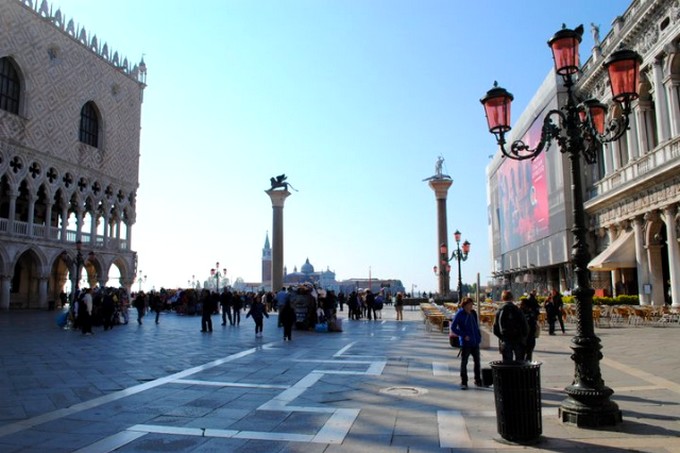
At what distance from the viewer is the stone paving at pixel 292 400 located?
497cm

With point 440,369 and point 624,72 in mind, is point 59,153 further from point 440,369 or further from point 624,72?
point 624,72

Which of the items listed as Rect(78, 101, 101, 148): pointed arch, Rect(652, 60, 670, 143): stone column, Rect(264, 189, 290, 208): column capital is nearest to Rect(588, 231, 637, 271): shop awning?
Rect(652, 60, 670, 143): stone column

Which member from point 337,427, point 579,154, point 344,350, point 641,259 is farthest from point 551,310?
point 337,427

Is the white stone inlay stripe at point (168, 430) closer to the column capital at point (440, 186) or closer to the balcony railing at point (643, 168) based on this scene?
the balcony railing at point (643, 168)

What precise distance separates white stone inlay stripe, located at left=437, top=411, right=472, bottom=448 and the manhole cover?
3.81ft

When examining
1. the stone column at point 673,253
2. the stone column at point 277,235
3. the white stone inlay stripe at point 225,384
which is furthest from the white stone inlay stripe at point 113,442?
the stone column at point 277,235

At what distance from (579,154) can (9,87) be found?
114 ft

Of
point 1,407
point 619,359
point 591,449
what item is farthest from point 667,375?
point 1,407

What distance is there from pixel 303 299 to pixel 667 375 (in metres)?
12.9

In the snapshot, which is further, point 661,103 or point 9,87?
point 9,87

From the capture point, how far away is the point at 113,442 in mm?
4977

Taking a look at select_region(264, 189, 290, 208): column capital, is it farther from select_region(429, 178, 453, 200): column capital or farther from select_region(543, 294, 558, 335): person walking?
select_region(543, 294, 558, 335): person walking

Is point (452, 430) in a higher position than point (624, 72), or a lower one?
lower

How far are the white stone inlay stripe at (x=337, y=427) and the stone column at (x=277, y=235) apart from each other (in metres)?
33.0
